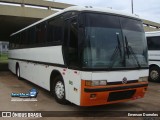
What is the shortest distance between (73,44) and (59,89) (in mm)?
1782

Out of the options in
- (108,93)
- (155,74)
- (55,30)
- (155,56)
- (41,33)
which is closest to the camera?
(108,93)

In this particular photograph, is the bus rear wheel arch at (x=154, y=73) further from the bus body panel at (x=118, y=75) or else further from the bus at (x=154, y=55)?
the bus body panel at (x=118, y=75)

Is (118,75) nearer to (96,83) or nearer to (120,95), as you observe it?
(120,95)

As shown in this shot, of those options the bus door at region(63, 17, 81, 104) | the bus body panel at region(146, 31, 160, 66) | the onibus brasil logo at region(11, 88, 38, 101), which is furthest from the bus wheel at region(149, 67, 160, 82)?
the bus door at region(63, 17, 81, 104)

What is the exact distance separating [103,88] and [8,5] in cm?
1317

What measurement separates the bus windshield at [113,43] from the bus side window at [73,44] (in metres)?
0.34

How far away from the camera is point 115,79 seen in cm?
720

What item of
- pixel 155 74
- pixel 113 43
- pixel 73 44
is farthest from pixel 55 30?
pixel 155 74

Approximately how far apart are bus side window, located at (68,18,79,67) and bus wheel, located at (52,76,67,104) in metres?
1.04

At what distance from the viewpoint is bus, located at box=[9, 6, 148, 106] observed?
6.89 metres

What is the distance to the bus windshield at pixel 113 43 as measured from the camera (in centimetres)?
695

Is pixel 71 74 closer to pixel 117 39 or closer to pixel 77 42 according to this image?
pixel 77 42

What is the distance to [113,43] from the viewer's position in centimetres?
732

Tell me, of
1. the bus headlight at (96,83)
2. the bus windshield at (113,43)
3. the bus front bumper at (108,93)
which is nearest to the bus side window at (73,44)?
the bus windshield at (113,43)
